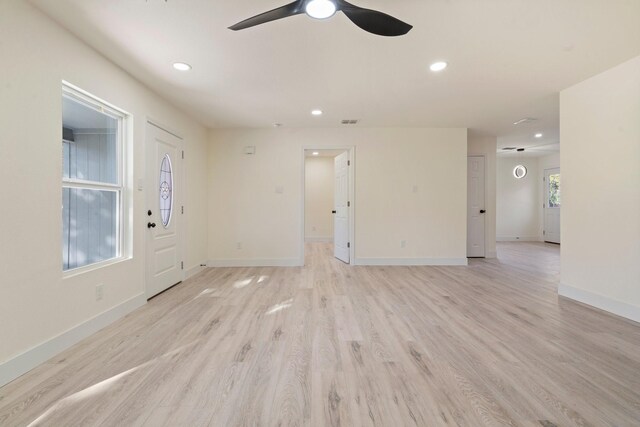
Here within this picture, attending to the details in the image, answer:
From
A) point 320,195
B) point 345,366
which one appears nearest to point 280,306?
point 345,366

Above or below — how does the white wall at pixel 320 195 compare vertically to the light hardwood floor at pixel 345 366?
above

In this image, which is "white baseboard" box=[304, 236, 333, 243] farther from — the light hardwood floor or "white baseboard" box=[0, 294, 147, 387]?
"white baseboard" box=[0, 294, 147, 387]

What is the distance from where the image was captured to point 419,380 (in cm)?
171

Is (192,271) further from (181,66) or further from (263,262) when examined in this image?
(181,66)

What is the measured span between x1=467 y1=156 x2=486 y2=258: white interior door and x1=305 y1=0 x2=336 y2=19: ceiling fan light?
5.49m

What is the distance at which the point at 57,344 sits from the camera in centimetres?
205

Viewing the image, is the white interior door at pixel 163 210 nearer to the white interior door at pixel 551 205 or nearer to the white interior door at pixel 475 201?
the white interior door at pixel 475 201

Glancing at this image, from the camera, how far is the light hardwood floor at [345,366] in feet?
4.72

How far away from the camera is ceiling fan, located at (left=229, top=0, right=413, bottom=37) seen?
1554 mm

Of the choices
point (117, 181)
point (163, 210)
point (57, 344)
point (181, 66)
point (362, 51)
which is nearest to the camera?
point (57, 344)

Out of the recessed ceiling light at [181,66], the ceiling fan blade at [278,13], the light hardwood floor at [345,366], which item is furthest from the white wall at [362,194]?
the ceiling fan blade at [278,13]

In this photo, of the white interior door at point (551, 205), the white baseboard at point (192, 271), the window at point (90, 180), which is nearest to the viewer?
the window at point (90, 180)

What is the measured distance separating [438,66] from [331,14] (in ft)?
5.15

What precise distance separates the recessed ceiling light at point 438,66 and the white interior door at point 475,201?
12.8ft
